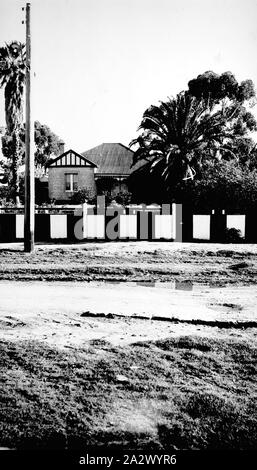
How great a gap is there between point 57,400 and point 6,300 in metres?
4.72

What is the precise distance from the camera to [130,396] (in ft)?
13.3

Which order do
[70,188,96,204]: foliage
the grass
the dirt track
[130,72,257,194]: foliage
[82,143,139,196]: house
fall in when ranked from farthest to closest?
[82,143,139,196]: house → [70,188,96,204]: foliage → [130,72,257,194]: foliage → the dirt track → the grass

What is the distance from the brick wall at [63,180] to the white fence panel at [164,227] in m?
23.6

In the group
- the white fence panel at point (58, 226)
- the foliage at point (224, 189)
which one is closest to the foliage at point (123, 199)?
the foliage at point (224, 189)

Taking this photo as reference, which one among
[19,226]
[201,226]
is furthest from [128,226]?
[19,226]

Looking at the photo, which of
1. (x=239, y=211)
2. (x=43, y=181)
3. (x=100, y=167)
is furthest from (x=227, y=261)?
(x=43, y=181)

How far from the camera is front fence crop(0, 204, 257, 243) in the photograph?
17.6 m

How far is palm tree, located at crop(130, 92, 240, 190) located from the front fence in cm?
602

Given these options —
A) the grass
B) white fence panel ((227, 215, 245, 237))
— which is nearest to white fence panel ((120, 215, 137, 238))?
white fence panel ((227, 215, 245, 237))

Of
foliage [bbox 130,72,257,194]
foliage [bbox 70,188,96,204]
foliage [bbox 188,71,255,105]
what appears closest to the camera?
foliage [bbox 130,72,257,194]

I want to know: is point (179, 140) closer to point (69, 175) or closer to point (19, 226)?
point (19, 226)

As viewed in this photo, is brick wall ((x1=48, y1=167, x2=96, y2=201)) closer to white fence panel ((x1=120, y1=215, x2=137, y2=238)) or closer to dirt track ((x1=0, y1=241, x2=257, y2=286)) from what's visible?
white fence panel ((x1=120, y1=215, x2=137, y2=238))

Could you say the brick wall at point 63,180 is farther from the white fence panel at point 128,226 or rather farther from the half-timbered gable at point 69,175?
the white fence panel at point 128,226
